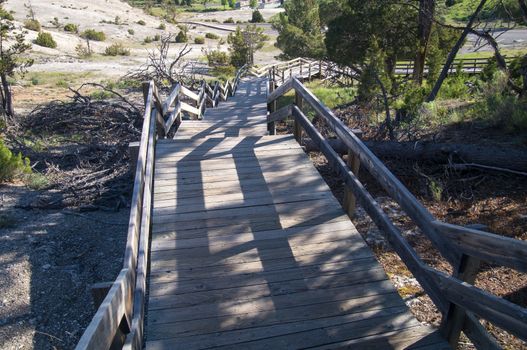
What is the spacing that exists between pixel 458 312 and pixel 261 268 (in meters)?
1.46

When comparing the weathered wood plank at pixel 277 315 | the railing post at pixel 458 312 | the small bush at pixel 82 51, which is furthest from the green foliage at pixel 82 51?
the railing post at pixel 458 312

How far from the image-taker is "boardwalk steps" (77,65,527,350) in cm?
236

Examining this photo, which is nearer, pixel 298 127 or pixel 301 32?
pixel 298 127

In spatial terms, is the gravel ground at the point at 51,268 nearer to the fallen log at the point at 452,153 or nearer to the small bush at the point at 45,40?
the fallen log at the point at 452,153

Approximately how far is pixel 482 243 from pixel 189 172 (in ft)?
11.3

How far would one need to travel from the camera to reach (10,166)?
8.32m

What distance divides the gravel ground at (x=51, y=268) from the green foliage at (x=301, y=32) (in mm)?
24899

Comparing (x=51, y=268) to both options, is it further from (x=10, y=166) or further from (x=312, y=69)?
(x=312, y=69)

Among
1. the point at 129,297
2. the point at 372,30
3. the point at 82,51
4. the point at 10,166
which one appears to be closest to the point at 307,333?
the point at 129,297

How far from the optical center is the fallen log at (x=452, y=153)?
6.32m

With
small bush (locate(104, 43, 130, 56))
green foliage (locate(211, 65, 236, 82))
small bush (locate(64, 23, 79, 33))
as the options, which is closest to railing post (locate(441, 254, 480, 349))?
green foliage (locate(211, 65, 236, 82))

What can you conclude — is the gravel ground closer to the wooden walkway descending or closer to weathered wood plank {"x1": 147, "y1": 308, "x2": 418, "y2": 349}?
the wooden walkway descending

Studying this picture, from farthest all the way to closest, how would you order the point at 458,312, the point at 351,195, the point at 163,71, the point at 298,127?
the point at 163,71, the point at 298,127, the point at 351,195, the point at 458,312

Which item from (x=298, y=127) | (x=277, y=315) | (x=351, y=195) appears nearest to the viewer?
(x=277, y=315)
